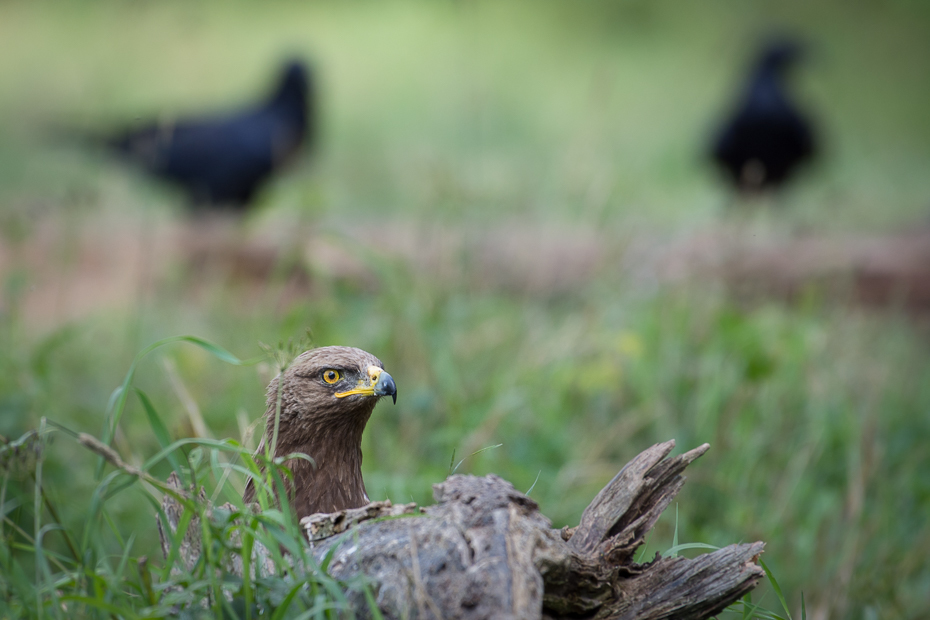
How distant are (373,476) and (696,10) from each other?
12843 mm

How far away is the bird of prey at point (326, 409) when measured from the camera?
1606 mm

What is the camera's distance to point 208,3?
42.1 feet

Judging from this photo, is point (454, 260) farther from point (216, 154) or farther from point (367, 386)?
point (216, 154)

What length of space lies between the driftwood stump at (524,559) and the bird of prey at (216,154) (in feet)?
18.5

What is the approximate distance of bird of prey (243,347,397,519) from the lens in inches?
63.2

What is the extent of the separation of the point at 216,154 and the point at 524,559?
614cm

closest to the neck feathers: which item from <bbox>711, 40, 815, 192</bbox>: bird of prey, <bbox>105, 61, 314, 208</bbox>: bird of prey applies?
<bbox>105, 61, 314, 208</bbox>: bird of prey

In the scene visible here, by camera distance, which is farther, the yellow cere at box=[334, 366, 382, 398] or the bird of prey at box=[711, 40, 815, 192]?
the bird of prey at box=[711, 40, 815, 192]

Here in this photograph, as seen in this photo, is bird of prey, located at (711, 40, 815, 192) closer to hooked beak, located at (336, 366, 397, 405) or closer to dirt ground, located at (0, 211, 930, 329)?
dirt ground, located at (0, 211, 930, 329)

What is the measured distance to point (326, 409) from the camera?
162cm

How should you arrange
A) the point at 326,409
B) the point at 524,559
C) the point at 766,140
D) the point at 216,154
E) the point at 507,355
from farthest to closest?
1. the point at 766,140
2. the point at 216,154
3. the point at 507,355
4. the point at 326,409
5. the point at 524,559

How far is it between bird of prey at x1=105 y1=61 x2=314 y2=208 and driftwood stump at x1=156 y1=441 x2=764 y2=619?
565 centimetres

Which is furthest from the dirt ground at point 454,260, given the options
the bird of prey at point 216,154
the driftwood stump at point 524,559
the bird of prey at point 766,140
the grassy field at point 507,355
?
the driftwood stump at point 524,559

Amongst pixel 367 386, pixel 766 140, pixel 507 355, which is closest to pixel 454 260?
pixel 507 355
